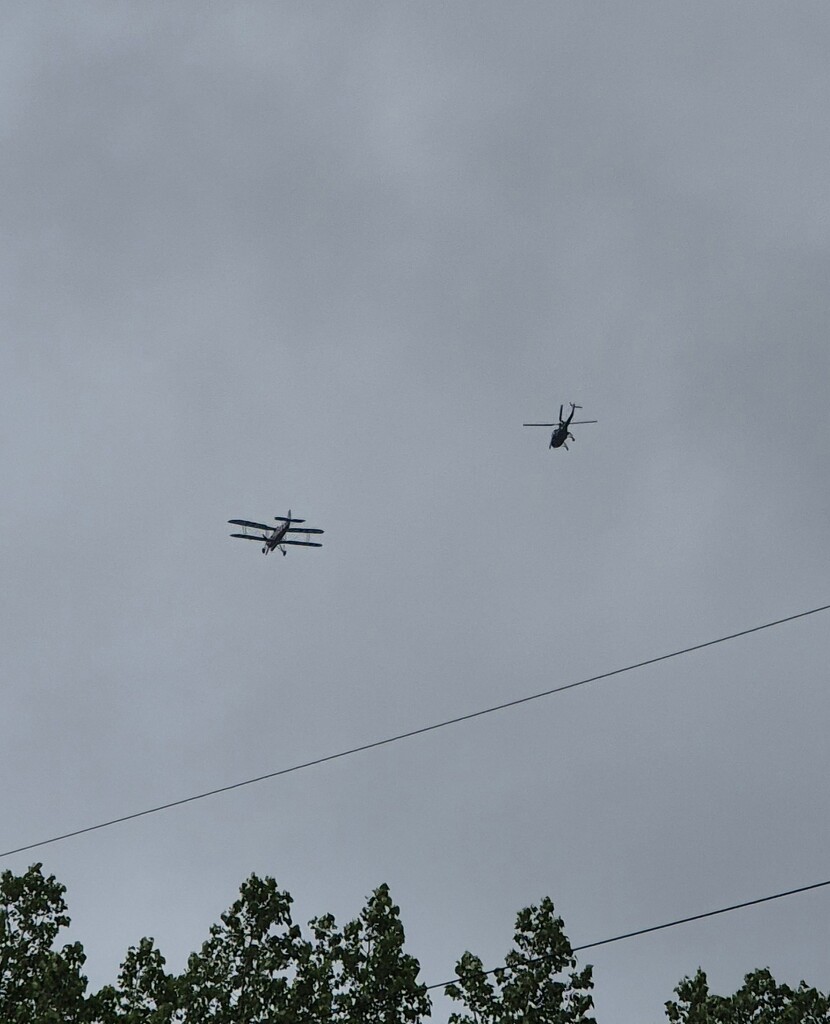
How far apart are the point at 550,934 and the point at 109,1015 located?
45.7 feet

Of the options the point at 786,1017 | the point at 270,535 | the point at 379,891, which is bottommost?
the point at 786,1017

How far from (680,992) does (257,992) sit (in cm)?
1401

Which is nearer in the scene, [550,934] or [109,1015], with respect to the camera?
[109,1015]

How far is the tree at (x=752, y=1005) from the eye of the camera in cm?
4472

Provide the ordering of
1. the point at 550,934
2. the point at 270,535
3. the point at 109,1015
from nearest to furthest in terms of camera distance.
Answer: the point at 109,1015 → the point at 550,934 → the point at 270,535

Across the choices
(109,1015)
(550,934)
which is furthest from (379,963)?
(109,1015)

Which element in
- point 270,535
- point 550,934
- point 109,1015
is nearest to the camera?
point 109,1015

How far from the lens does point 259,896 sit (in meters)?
45.3

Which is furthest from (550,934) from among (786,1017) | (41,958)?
(41,958)

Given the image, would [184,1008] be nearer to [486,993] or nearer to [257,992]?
[257,992]

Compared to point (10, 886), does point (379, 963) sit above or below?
below

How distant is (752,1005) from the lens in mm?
45688

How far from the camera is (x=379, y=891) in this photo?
151 feet

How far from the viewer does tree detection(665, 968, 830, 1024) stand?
4472 cm
